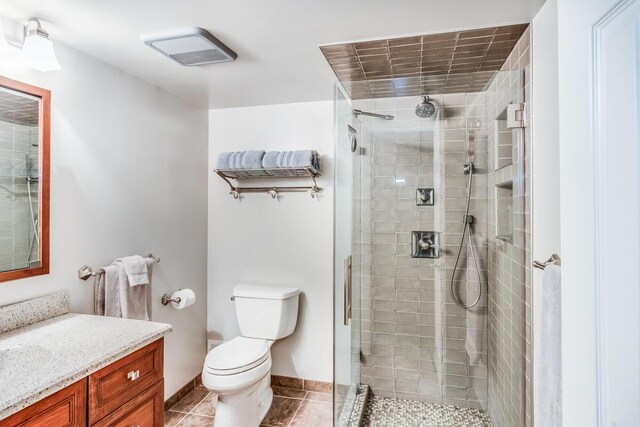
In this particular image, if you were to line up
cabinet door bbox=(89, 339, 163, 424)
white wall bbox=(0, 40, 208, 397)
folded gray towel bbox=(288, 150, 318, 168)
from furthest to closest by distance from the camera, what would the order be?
folded gray towel bbox=(288, 150, 318, 168)
white wall bbox=(0, 40, 208, 397)
cabinet door bbox=(89, 339, 163, 424)

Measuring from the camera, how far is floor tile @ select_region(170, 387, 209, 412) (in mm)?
2439

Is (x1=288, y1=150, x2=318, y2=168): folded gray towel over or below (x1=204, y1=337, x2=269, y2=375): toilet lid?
over

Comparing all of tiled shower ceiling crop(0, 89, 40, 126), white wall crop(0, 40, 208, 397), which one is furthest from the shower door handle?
tiled shower ceiling crop(0, 89, 40, 126)

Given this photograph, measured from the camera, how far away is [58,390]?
1.08 meters

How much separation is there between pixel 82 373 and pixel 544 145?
6.45 feet

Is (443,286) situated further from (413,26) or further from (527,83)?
(413,26)

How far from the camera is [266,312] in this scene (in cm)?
255

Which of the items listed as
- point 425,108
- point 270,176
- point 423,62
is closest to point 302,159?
point 270,176

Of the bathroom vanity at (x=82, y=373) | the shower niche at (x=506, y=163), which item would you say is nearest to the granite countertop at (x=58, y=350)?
the bathroom vanity at (x=82, y=373)

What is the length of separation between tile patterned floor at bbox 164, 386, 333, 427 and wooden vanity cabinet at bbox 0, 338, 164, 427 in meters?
0.88

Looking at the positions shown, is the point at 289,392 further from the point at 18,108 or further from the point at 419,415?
the point at 18,108

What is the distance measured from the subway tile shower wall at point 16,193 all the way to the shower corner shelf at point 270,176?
1231 millimetres

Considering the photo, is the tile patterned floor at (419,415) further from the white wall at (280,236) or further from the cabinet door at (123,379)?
the cabinet door at (123,379)

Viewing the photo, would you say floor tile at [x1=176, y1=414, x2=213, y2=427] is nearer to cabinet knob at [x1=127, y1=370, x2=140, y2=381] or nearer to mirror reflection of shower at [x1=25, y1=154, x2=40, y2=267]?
cabinet knob at [x1=127, y1=370, x2=140, y2=381]
